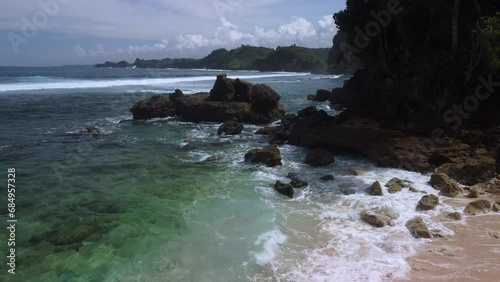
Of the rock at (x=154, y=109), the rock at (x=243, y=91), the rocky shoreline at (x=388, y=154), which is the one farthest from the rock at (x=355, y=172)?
the rock at (x=154, y=109)

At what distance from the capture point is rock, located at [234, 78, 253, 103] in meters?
33.4

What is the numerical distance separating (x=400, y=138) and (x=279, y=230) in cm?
1035

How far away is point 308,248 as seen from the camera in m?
11.0

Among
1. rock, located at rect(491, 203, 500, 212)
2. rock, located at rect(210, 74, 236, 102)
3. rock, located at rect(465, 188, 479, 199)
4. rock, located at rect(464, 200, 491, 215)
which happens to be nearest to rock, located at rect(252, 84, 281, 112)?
rock, located at rect(210, 74, 236, 102)

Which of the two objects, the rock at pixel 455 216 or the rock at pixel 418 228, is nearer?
the rock at pixel 418 228

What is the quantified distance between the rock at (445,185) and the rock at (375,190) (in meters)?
2.41

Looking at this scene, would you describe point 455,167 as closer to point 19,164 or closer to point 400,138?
→ point 400,138

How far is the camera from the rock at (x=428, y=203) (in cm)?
1325

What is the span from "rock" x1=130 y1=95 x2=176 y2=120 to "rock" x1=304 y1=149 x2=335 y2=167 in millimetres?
19306

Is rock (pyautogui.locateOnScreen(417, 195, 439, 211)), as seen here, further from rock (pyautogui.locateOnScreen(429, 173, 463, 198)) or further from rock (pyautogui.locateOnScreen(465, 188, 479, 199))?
rock (pyautogui.locateOnScreen(465, 188, 479, 199))

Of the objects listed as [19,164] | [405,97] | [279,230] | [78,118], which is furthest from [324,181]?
[78,118]

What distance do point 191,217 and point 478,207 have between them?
1009 cm

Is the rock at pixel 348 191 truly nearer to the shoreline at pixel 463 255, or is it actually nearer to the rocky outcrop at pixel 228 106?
the shoreline at pixel 463 255

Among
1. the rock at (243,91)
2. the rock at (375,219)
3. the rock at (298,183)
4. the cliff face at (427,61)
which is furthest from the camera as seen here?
the rock at (243,91)
